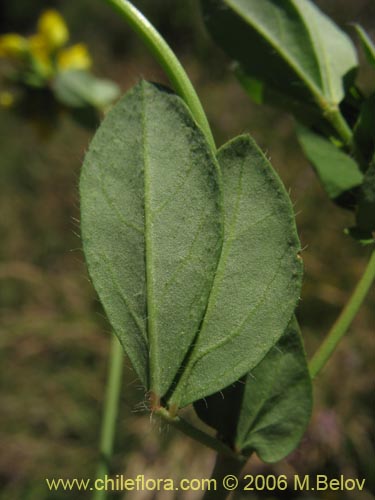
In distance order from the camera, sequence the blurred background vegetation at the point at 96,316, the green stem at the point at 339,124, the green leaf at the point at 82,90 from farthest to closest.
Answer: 1. the blurred background vegetation at the point at 96,316
2. the green leaf at the point at 82,90
3. the green stem at the point at 339,124

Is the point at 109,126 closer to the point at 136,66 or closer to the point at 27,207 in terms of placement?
the point at 27,207

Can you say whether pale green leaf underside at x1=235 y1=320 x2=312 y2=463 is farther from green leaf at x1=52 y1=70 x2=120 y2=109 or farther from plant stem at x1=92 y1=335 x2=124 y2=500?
green leaf at x1=52 y1=70 x2=120 y2=109

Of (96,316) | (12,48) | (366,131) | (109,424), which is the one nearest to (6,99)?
(12,48)

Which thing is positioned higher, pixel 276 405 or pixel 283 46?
pixel 283 46

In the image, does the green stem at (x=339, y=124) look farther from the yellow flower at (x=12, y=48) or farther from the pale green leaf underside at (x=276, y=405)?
the yellow flower at (x=12, y=48)

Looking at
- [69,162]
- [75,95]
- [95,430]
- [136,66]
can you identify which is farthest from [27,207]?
[75,95]

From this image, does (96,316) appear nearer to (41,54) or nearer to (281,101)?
(41,54)

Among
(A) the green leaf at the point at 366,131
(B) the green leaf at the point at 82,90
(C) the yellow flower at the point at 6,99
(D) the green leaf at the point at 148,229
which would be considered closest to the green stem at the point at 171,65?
(D) the green leaf at the point at 148,229
